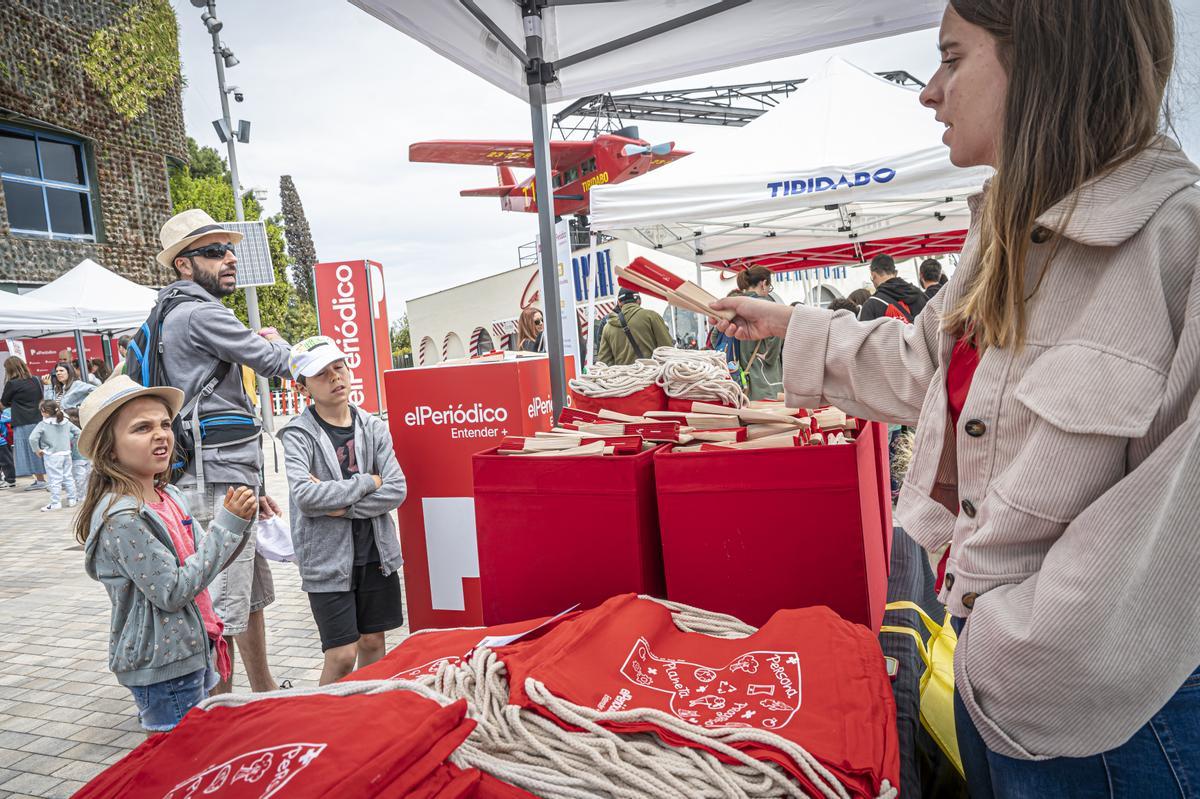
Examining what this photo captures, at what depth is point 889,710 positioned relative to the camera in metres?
1.14

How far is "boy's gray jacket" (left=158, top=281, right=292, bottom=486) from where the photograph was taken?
306 cm

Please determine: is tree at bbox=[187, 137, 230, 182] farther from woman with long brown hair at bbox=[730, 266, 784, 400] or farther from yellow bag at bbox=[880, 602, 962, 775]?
yellow bag at bbox=[880, 602, 962, 775]

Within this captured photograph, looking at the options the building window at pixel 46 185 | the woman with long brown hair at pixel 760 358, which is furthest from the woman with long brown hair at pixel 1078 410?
→ the building window at pixel 46 185

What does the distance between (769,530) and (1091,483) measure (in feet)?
2.74

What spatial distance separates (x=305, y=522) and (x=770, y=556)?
2110mm

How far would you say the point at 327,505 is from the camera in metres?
2.96

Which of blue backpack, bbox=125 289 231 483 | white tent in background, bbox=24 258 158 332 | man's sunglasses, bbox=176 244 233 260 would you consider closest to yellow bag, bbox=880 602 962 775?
blue backpack, bbox=125 289 231 483

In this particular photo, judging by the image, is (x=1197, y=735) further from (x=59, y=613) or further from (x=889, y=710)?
(x=59, y=613)

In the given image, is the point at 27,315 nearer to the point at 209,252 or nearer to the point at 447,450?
the point at 209,252

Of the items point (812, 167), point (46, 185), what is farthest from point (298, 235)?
point (812, 167)

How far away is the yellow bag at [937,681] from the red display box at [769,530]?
0.49 ft

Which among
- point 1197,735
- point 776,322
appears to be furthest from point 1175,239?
point 776,322

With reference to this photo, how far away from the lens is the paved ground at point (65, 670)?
327 centimetres

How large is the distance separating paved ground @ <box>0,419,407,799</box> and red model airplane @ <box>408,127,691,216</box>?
1534cm
